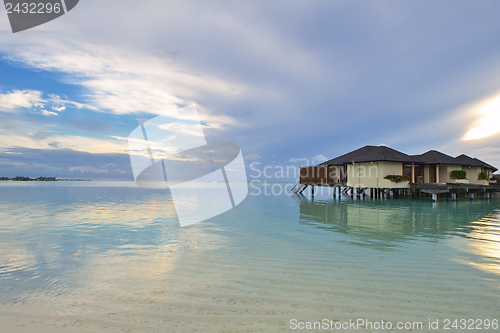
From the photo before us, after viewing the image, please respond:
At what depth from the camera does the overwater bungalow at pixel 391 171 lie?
23.7 meters

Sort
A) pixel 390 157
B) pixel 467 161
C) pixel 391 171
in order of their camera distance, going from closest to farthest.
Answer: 1. pixel 391 171
2. pixel 390 157
3. pixel 467 161

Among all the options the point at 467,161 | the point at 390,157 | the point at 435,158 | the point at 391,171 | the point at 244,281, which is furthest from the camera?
the point at 467,161

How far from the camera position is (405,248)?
7121mm

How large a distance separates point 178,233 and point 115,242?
239 cm

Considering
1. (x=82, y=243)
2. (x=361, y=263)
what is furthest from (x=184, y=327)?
(x=82, y=243)

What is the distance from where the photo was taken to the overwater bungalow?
77.6ft

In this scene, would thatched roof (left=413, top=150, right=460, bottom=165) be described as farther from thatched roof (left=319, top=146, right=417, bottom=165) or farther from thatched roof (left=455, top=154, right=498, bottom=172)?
thatched roof (left=319, top=146, right=417, bottom=165)

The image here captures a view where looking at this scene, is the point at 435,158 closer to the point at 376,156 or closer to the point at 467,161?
the point at 467,161

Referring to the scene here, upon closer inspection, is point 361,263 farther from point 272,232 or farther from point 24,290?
point 24,290

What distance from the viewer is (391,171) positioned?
23.8 m
